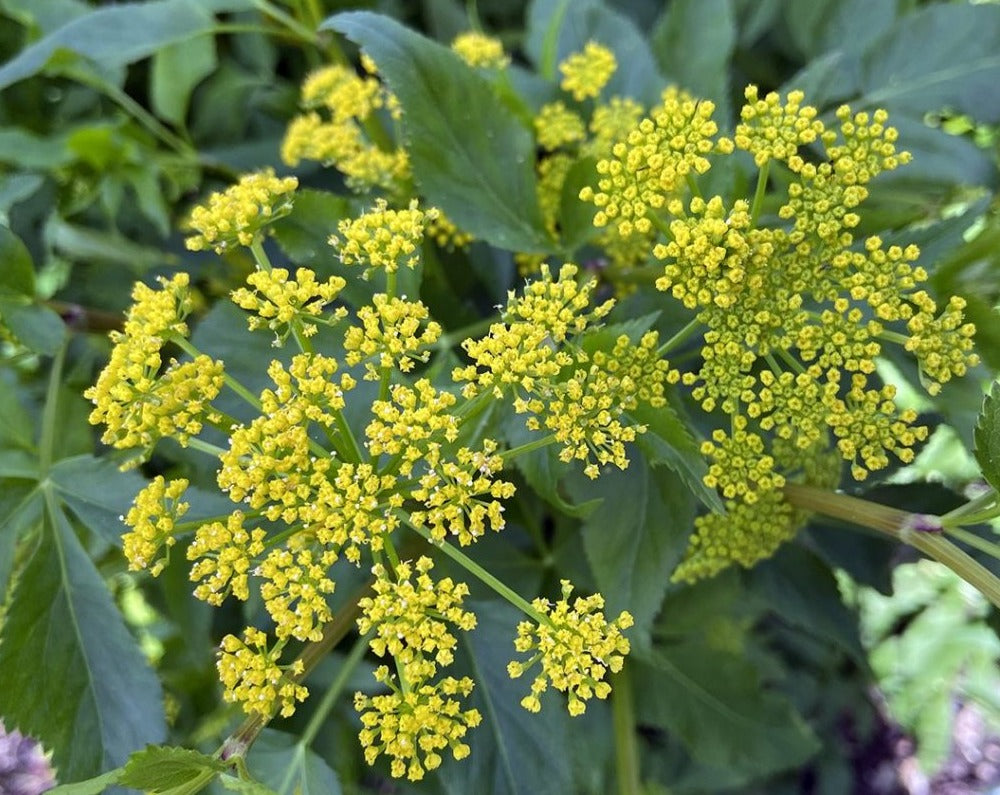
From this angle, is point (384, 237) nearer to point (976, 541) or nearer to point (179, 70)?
point (976, 541)

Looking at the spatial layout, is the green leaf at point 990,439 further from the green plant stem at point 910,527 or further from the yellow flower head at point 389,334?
the yellow flower head at point 389,334

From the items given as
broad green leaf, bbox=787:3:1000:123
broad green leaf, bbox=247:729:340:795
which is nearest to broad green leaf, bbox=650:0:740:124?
broad green leaf, bbox=787:3:1000:123

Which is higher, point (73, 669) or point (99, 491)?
point (99, 491)

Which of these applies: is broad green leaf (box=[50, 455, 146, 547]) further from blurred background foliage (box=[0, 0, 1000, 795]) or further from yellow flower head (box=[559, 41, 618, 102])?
yellow flower head (box=[559, 41, 618, 102])

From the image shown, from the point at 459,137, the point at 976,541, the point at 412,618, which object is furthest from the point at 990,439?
the point at 459,137

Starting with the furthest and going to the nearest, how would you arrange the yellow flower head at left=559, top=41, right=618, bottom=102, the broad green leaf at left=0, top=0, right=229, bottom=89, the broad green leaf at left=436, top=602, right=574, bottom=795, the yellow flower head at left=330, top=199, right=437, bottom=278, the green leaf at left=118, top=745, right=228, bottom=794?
1. the broad green leaf at left=0, top=0, right=229, bottom=89
2. the yellow flower head at left=559, top=41, right=618, bottom=102
3. the broad green leaf at left=436, top=602, right=574, bottom=795
4. the yellow flower head at left=330, top=199, right=437, bottom=278
5. the green leaf at left=118, top=745, right=228, bottom=794

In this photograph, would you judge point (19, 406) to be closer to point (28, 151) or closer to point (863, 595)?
point (28, 151)
